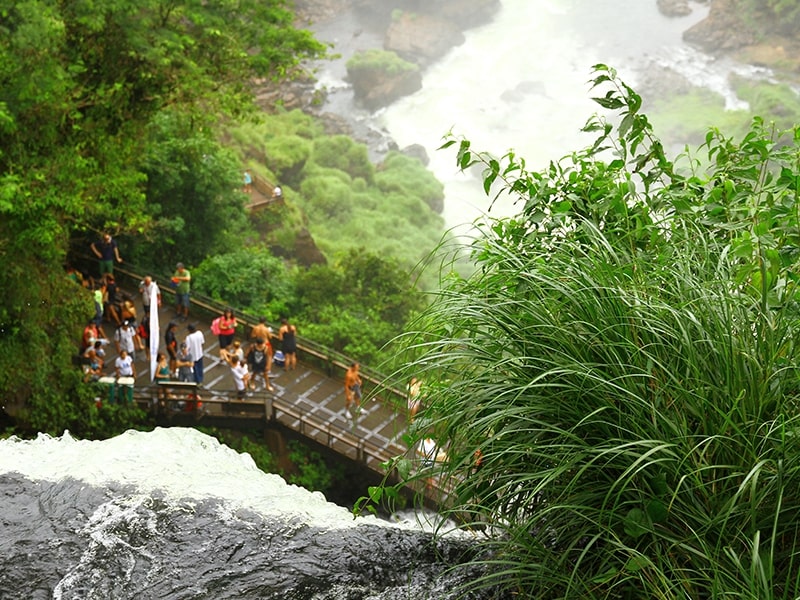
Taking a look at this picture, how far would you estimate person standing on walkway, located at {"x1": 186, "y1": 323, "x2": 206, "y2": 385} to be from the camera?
36.5ft

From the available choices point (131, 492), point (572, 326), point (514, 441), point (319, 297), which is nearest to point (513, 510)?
point (514, 441)

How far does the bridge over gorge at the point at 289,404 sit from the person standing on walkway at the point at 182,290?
0.48 feet

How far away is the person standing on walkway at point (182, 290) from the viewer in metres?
12.5

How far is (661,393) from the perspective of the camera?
2707 millimetres

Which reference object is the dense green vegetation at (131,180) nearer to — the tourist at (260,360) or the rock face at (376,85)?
the tourist at (260,360)

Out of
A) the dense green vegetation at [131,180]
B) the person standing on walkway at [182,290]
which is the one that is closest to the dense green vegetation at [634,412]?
the dense green vegetation at [131,180]

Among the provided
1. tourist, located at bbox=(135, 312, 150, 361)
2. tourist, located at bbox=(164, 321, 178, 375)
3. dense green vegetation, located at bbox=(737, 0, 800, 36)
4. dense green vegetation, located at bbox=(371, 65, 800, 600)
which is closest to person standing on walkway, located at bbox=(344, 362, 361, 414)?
tourist, located at bbox=(164, 321, 178, 375)

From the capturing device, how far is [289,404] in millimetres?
11859

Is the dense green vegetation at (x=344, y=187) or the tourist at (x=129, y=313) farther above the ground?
the tourist at (x=129, y=313)

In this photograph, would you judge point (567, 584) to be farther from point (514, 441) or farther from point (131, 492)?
point (131, 492)

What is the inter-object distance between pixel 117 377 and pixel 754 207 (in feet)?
31.8

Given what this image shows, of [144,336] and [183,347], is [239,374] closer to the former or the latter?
[183,347]

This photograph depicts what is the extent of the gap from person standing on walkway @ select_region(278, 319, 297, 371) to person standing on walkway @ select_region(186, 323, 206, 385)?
46.3 inches

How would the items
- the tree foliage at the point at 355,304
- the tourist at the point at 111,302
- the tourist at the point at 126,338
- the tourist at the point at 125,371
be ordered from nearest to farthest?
the tourist at the point at 125,371 → the tourist at the point at 126,338 → the tourist at the point at 111,302 → the tree foliage at the point at 355,304
